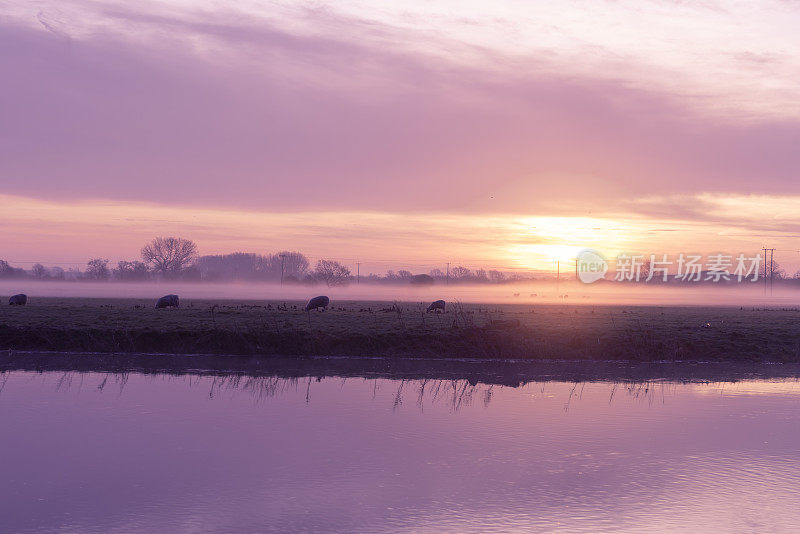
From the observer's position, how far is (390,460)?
1436 centimetres

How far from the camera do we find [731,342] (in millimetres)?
36469

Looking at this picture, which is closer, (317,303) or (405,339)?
(405,339)

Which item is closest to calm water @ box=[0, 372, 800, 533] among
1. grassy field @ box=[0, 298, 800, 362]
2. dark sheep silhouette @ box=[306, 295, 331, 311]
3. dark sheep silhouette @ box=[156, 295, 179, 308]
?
grassy field @ box=[0, 298, 800, 362]

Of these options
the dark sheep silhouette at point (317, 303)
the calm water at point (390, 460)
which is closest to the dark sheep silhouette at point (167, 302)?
the dark sheep silhouette at point (317, 303)

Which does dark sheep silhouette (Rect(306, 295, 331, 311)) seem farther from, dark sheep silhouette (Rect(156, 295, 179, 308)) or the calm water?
the calm water

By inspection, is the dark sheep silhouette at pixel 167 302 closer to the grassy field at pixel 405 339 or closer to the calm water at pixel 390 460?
the grassy field at pixel 405 339

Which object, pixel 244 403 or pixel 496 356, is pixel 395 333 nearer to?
pixel 496 356

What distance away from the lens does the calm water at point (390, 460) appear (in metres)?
10.9

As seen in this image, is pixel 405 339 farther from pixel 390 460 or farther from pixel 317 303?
pixel 390 460

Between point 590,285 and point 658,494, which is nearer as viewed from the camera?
point 658,494

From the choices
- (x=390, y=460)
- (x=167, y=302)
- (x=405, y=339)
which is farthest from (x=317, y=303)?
(x=390, y=460)

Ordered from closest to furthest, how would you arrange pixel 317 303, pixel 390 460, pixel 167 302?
pixel 390 460 < pixel 317 303 < pixel 167 302

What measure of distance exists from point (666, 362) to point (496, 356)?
24.4 feet

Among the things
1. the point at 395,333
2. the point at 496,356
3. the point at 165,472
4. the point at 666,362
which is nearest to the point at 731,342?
the point at 666,362
